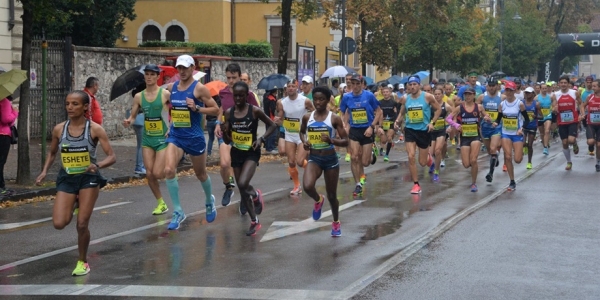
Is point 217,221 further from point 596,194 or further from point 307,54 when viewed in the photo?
point 307,54

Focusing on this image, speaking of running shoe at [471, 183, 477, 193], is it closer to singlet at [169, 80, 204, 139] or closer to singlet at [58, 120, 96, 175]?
singlet at [169, 80, 204, 139]

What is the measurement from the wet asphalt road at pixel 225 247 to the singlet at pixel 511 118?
194 centimetres

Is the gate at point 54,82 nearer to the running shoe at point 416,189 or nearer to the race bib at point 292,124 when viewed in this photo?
the race bib at point 292,124

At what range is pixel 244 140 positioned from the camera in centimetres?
1127

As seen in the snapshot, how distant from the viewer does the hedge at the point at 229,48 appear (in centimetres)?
3809

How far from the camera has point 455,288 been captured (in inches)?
324

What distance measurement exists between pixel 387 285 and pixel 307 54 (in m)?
23.7

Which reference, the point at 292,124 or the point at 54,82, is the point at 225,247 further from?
the point at 54,82

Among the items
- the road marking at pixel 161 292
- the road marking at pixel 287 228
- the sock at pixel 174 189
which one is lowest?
the road marking at pixel 161 292

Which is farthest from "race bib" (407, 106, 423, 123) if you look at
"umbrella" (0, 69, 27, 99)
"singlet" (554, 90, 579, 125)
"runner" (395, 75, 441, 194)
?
"singlet" (554, 90, 579, 125)

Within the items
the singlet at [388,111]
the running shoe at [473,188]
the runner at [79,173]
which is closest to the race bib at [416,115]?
the running shoe at [473,188]

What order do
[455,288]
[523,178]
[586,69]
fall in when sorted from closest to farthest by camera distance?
[455,288] < [523,178] < [586,69]

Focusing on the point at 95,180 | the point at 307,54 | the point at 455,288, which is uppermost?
the point at 307,54

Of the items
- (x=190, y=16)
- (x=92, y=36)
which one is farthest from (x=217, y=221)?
(x=190, y=16)
